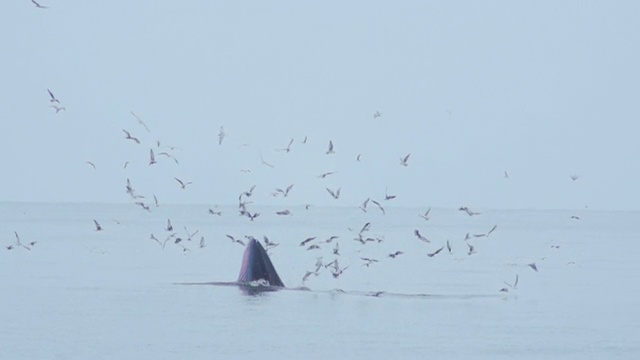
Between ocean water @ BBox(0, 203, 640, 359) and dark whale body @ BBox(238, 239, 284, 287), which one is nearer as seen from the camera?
ocean water @ BBox(0, 203, 640, 359)

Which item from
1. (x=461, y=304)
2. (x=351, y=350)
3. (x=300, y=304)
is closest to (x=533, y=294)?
(x=461, y=304)

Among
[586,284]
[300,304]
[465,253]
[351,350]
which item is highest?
[465,253]

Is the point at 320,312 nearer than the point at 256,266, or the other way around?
the point at 320,312

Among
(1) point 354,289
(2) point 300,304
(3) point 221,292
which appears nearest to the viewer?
(2) point 300,304

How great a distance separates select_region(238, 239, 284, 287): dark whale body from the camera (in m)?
46.9

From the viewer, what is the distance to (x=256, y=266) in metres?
48.8

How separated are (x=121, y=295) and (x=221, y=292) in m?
4.23

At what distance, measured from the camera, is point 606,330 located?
40.2 meters

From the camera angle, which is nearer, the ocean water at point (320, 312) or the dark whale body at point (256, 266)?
the ocean water at point (320, 312)

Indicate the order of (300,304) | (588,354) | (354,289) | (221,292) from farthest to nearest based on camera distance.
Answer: (354,289) < (221,292) < (300,304) < (588,354)

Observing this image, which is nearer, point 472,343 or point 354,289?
point 472,343

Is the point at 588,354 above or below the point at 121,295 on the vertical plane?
below

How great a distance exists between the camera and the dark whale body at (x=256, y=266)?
46934 millimetres

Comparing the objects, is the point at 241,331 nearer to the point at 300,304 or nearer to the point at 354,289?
the point at 300,304
